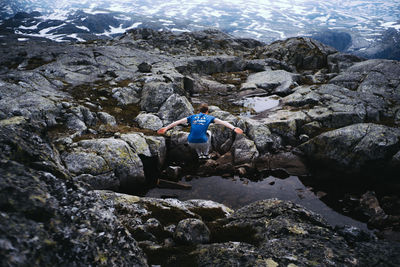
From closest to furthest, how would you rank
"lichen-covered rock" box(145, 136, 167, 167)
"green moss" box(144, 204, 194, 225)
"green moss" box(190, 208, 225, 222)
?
"green moss" box(144, 204, 194, 225) → "green moss" box(190, 208, 225, 222) → "lichen-covered rock" box(145, 136, 167, 167)

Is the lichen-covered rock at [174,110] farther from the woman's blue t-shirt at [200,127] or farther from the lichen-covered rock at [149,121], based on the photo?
the woman's blue t-shirt at [200,127]

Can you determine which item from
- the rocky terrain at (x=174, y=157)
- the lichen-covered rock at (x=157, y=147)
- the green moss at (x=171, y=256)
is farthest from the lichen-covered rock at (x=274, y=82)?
the green moss at (x=171, y=256)

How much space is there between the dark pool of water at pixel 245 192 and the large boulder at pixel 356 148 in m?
4.48

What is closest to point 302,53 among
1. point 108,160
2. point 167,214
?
point 108,160

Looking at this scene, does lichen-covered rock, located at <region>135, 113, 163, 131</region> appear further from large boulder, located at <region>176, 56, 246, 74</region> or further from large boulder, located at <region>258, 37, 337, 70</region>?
large boulder, located at <region>258, 37, 337, 70</region>

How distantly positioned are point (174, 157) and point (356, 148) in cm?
1854

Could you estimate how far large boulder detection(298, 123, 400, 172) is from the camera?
20.6 m

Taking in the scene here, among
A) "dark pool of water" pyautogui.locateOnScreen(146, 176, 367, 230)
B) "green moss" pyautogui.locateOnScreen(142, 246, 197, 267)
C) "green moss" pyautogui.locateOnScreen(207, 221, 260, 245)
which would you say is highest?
"green moss" pyautogui.locateOnScreen(142, 246, 197, 267)

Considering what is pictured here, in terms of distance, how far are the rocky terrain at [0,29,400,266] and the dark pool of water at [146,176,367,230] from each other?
1332 millimetres

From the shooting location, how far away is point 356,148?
2161 cm

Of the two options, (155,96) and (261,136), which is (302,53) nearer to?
(261,136)

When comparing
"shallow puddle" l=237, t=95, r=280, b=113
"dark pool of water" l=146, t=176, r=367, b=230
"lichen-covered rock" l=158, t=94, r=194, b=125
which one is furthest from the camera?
"shallow puddle" l=237, t=95, r=280, b=113

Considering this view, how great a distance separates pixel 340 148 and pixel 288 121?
21.7 ft

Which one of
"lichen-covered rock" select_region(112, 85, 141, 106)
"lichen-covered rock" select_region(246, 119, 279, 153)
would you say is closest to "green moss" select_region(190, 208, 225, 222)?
"lichen-covered rock" select_region(246, 119, 279, 153)
